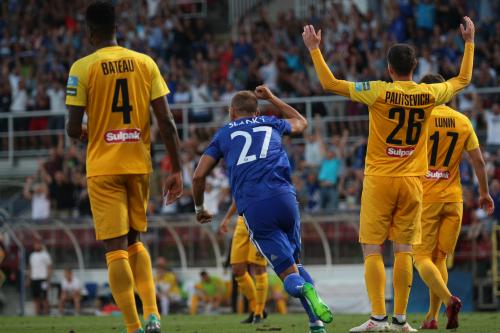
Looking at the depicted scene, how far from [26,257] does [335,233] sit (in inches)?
270

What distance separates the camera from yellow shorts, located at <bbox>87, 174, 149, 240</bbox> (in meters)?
9.20

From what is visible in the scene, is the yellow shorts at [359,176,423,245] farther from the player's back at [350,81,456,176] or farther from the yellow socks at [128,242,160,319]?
the yellow socks at [128,242,160,319]

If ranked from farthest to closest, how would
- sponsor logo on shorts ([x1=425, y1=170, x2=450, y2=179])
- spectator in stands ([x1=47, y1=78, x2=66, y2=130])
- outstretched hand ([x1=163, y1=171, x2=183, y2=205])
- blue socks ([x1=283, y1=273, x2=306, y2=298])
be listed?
spectator in stands ([x1=47, y1=78, x2=66, y2=130]) → sponsor logo on shorts ([x1=425, y1=170, x2=450, y2=179]) → blue socks ([x1=283, y1=273, x2=306, y2=298]) → outstretched hand ([x1=163, y1=171, x2=183, y2=205])

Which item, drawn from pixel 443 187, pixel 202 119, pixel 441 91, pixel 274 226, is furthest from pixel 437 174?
pixel 202 119

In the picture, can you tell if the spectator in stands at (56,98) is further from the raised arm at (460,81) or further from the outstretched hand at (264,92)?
the outstretched hand at (264,92)

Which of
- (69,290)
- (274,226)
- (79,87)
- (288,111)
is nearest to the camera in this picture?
(79,87)

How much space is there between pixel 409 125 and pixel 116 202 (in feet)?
9.99

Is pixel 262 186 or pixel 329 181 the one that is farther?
pixel 329 181

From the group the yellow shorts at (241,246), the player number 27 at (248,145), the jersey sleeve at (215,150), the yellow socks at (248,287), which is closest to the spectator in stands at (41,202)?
the yellow socks at (248,287)

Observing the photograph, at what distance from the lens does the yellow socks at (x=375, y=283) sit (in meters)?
10.8

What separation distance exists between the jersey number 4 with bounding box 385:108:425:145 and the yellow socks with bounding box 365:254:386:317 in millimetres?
1079

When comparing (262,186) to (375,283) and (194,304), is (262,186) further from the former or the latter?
(194,304)

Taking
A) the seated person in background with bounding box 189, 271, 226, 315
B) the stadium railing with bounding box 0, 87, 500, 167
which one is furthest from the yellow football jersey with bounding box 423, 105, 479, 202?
the stadium railing with bounding box 0, 87, 500, 167

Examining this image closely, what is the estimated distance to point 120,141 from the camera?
9.30 m
